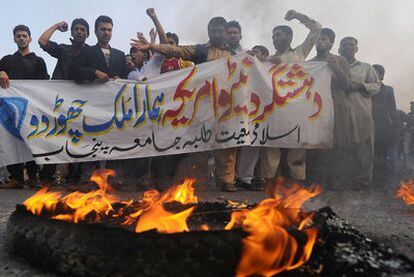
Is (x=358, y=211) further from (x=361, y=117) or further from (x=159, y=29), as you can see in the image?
(x=159, y=29)

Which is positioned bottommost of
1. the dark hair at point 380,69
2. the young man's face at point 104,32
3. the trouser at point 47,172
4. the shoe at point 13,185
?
the shoe at point 13,185

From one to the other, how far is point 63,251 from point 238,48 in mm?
4808

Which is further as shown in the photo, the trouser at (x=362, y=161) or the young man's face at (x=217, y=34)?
the trouser at (x=362, y=161)

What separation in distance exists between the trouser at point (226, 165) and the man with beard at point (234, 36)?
1.61 meters

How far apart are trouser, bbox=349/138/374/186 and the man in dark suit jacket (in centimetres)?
370

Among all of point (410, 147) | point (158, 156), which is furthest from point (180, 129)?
point (410, 147)

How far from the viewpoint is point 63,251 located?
2436 mm

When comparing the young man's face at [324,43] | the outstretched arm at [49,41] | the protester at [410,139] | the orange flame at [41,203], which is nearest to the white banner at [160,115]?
the outstretched arm at [49,41]

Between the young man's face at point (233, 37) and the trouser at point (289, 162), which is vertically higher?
the young man's face at point (233, 37)

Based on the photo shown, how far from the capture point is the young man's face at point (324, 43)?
6.61 metres

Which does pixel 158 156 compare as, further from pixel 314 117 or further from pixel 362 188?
pixel 362 188

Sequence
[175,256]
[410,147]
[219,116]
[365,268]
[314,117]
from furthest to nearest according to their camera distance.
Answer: [410,147] < [314,117] < [219,116] < [365,268] < [175,256]

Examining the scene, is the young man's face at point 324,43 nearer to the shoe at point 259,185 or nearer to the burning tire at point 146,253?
the shoe at point 259,185

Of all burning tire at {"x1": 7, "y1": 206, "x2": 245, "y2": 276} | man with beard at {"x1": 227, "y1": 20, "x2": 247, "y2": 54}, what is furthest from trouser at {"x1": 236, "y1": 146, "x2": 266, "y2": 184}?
burning tire at {"x1": 7, "y1": 206, "x2": 245, "y2": 276}
